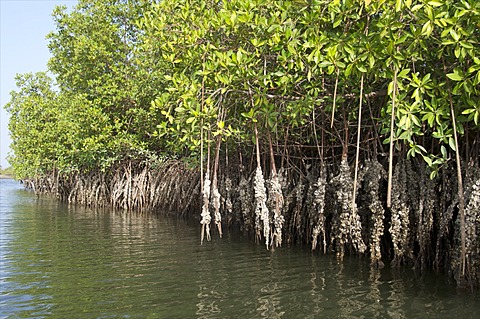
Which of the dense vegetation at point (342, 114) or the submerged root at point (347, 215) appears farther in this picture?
the submerged root at point (347, 215)

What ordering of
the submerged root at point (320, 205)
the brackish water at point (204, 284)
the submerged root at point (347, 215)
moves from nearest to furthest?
the brackish water at point (204, 284) → the submerged root at point (347, 215) → the submerged root at point (320, 205)

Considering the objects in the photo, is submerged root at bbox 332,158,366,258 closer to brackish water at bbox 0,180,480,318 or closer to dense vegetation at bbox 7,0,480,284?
dense vegetation at bbox 7,0,480,284

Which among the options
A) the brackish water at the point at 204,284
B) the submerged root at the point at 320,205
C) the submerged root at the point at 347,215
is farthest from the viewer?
the submerged root at the point at 320,205

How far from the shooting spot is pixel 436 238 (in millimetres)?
6301

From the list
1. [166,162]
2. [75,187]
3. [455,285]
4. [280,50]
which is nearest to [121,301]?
[280,50]

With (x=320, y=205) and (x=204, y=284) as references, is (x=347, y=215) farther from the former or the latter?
(x=204, y=284)

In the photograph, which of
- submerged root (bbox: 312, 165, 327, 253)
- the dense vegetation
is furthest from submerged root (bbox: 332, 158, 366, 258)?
submerged root (bbox: 312, 165, 327, 253)

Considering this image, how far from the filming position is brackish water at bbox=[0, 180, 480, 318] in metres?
4.73

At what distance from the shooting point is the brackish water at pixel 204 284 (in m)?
4.73

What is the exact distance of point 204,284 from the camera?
5746mm

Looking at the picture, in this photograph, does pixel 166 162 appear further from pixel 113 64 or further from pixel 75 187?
pixel 75 187


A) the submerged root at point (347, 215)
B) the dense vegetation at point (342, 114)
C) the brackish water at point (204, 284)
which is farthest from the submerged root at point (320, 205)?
the brackish water at point (204, 284)

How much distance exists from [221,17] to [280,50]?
890 mm

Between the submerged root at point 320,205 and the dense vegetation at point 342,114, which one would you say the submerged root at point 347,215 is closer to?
the dense vegetation at point 342,114
